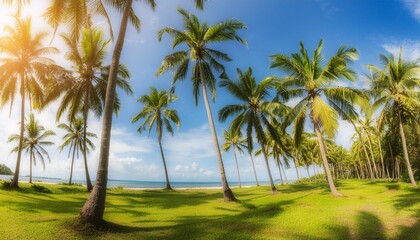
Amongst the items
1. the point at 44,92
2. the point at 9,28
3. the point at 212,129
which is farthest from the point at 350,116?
the point at 9,28

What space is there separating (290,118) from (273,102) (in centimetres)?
250

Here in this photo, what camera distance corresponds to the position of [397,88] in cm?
2086

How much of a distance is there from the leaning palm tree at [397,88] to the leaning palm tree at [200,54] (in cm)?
1221

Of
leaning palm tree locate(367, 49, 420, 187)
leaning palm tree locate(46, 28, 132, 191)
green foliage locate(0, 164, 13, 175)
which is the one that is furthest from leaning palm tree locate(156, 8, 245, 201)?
green foliage locate(0, 164, 13, 175)

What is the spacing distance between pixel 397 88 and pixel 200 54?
15753mm

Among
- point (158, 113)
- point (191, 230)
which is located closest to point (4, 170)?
point (158, 113)

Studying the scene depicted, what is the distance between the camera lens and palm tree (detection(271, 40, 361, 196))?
53.7 feet

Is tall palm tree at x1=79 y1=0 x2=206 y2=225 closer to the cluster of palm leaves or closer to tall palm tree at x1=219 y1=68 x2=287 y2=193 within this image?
the cluster of palm leaves

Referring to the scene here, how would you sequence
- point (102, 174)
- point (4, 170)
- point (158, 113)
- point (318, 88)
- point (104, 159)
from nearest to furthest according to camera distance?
point (102, 174), point (104, 159), point (318, 88), point (158, 113), point (4, 170)

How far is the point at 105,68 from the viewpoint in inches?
890

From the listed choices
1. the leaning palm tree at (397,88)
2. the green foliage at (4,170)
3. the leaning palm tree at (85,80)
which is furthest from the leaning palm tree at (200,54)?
the green foliage at (4,170)

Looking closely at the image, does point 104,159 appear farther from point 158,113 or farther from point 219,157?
point 158,113

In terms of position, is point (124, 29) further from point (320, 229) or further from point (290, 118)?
point (290, 118)

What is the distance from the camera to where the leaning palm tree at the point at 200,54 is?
60.7 ft
